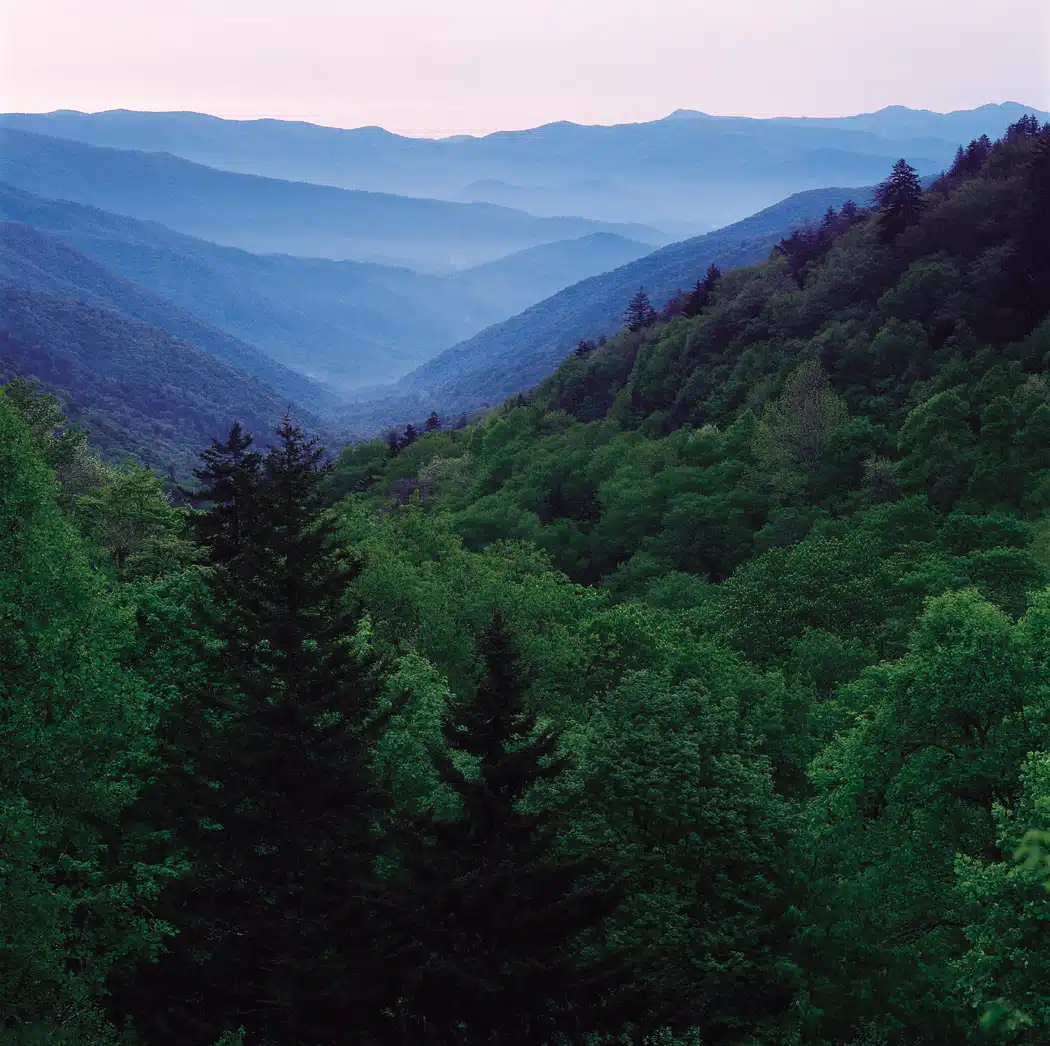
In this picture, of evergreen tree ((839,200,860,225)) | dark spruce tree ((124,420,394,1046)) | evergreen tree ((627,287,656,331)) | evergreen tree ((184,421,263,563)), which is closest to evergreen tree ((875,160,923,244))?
evergreen tree ((839,200,860,225))

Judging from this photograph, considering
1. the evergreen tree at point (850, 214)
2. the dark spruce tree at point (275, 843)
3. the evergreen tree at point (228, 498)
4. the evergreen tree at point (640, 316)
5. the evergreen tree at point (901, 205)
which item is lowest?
the dark spruce tree at point (275, 843)

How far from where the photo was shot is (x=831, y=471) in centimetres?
6931

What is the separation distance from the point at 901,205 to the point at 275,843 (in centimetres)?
9268

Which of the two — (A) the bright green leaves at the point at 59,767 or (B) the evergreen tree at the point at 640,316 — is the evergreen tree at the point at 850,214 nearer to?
(B) the evergreen tree at the point at 640,316

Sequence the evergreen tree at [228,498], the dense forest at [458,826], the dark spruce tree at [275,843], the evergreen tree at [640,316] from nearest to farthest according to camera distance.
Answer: the dense forest at [458,826] → the dark spruce tree at [275,843] → the evergreen tree at [228,498] → the evergreen tree at [640,316]

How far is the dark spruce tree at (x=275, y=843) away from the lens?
21.2 m

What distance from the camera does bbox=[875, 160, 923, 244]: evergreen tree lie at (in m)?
95.2

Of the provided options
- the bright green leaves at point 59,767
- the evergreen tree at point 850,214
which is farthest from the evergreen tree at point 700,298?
the bright green leaves at point 59,767

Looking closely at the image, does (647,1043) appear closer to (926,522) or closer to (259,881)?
(259,881)

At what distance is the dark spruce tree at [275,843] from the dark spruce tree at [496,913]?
169cm

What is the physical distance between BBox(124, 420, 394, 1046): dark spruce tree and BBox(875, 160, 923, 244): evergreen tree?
8705cm

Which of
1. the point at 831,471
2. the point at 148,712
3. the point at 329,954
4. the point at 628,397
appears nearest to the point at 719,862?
the point at 329,954

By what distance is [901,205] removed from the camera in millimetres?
95875

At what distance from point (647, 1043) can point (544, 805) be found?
220 inches
